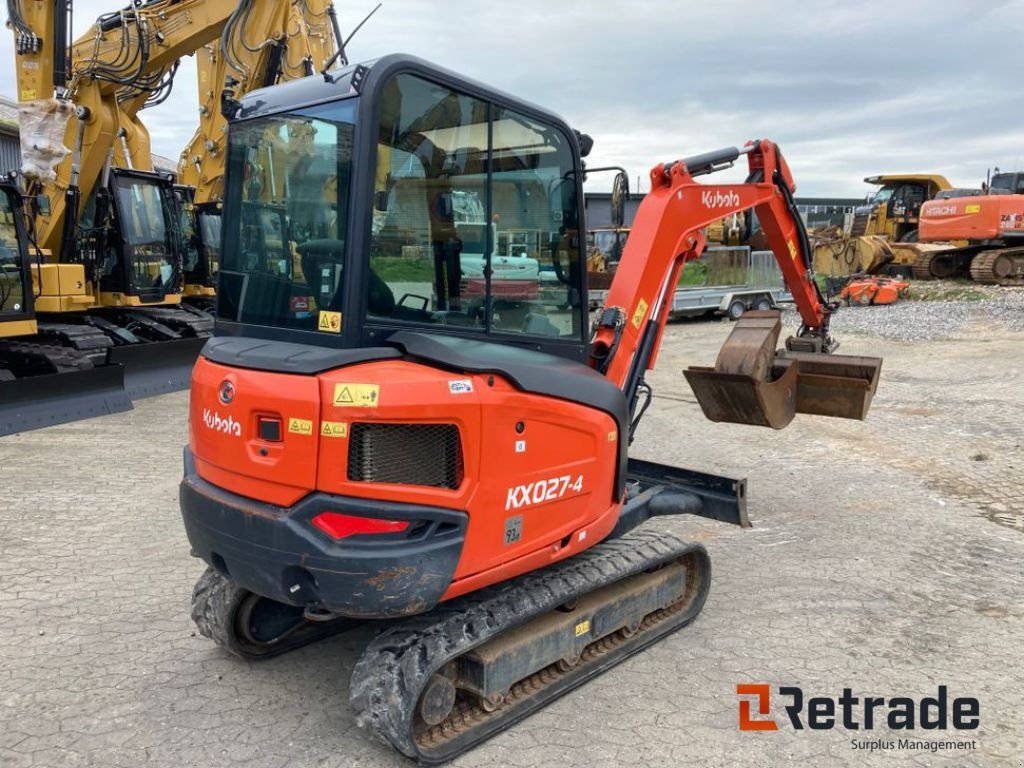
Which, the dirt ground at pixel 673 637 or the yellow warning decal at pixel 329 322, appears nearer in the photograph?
the yellow warning decal at pixel 329 322

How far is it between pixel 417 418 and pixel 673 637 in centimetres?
207

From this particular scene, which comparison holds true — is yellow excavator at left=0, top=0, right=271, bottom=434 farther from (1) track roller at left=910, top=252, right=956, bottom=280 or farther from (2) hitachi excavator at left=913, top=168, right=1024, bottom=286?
(1) track roller at left=910, top=252, right=956, bottom=280

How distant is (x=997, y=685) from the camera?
363 cm

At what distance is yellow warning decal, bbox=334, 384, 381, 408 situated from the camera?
281 centimetres

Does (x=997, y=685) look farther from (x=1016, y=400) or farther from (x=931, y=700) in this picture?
(x=1016, y=400)

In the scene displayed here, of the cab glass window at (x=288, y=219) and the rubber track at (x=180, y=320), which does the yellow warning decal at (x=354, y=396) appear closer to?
the cab glass window at (x=288, y=219)

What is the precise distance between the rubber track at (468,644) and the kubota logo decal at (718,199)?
2033mm

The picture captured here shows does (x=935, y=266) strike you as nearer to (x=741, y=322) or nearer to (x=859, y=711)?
(x=741, y=322)

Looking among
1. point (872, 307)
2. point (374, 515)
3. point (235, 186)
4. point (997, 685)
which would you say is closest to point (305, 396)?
point (374, 515)

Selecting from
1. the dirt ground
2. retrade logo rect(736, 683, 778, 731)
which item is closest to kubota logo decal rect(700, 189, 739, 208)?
the dirt ground

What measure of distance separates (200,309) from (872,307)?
14.6 meters

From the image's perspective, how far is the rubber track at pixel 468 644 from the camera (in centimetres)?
303

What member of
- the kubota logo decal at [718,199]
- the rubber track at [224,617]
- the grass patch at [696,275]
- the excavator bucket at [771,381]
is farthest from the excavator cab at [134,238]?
the grass patch at [696,275]

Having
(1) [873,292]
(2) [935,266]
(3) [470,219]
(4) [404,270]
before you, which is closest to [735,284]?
(1) [873,292]
